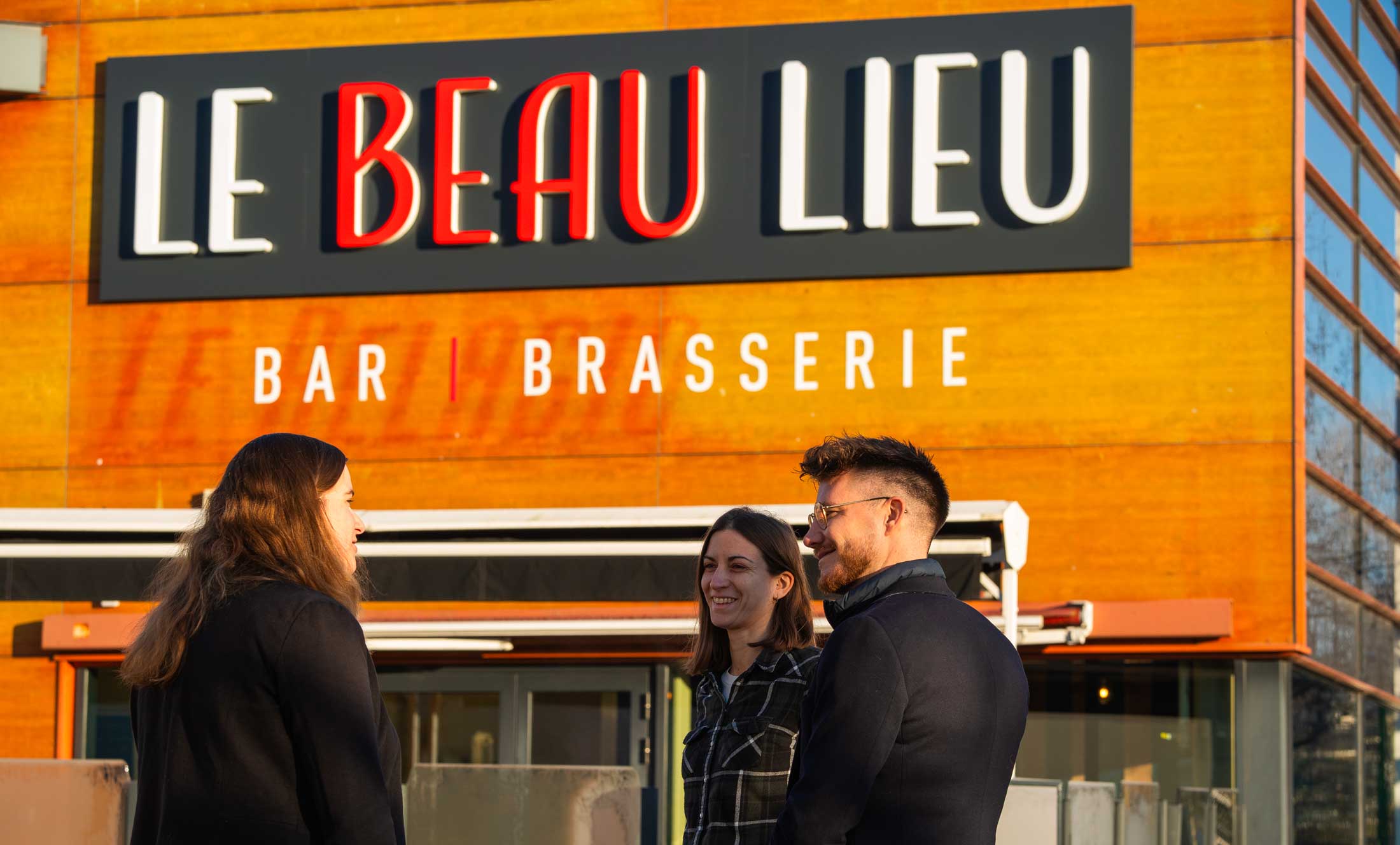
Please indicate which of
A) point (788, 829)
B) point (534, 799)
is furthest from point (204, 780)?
point (534, 799)

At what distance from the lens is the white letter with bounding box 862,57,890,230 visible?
11.6 meters

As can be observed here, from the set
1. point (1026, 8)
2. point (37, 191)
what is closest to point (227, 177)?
point (37, 191)

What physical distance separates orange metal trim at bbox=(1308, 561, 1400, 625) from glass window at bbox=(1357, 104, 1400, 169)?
3056 mm

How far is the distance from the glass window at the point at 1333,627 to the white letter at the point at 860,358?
2.96 meters

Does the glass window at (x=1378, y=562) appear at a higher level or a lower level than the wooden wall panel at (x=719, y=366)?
lower

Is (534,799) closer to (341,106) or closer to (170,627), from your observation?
(170,627)

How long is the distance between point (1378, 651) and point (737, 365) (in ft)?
15.3

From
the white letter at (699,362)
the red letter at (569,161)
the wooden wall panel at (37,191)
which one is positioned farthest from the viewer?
the wooden wall panel at (37,191)

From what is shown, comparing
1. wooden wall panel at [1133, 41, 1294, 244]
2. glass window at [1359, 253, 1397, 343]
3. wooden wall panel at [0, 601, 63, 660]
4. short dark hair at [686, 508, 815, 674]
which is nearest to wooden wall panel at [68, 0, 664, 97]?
wooden wall panel at [1133, 41, 1294, 244]

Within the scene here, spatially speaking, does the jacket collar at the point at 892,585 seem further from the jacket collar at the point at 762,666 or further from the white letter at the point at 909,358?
the white letter at the point at 909,358

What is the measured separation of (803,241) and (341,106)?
10.8ft

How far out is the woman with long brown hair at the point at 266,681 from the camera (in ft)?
9.60

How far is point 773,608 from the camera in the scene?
185 inches

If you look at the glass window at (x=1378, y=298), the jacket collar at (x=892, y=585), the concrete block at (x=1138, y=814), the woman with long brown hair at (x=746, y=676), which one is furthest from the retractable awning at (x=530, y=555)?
the jacket collar at (x=892, y=585)
